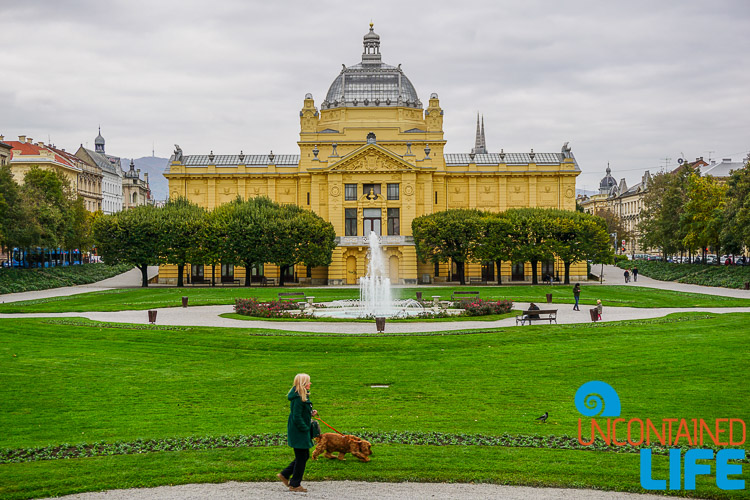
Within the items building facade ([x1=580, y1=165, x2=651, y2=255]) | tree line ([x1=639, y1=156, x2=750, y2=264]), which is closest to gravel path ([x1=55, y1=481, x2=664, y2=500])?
tree line ([x1=639, y1=156, x2=750, y2=264])

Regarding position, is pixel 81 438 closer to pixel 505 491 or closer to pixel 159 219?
pixel 505 491

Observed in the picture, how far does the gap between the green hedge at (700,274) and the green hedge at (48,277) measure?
7299 centimetres

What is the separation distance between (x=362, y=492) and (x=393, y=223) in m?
76.1

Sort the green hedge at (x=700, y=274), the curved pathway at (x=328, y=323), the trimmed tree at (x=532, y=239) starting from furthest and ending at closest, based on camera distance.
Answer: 1. the trimmed tree at (x=532, y=239)
2. the green hedge at (x=700, y=274)
3. the curved pathway at (x=328, y=323)

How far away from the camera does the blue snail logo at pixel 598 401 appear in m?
17.3

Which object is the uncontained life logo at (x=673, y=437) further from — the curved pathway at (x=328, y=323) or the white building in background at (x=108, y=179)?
the white building in background at (x=108, y=179)

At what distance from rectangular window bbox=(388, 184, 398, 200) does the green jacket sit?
247ft

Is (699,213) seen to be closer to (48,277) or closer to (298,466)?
(48,277)

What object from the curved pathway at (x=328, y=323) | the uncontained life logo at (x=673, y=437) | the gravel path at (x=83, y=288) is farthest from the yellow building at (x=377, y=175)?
the uncontained life logo at (x=673, y=437)

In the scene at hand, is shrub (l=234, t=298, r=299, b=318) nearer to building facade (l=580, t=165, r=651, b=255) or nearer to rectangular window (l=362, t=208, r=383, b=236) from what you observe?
rectangular window (l=362, t=208, r=383, b=236)

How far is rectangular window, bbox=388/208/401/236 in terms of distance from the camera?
87.9 m

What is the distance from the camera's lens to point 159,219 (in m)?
76.4

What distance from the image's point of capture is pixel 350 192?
87.8 m

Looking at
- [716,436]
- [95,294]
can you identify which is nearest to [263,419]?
[716,436]
